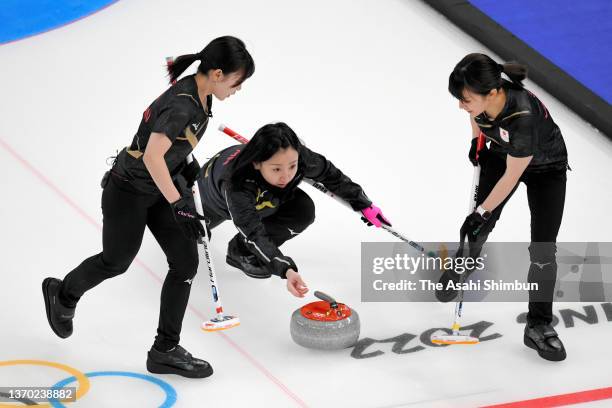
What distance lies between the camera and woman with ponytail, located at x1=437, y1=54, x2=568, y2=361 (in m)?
3.63

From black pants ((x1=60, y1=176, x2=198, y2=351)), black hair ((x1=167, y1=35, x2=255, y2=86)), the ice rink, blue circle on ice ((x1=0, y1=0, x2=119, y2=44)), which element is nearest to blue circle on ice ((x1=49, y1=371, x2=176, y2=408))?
the ice rink

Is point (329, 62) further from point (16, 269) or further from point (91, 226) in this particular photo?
point (16, 269)

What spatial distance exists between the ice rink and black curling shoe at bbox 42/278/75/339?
0.26 ft

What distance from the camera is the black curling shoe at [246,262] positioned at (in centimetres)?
450

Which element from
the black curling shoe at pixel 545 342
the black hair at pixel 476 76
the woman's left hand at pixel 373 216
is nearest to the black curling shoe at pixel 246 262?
the woman's left hand at pixel 373 216

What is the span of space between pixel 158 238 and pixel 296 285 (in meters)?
0.56

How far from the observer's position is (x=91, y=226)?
15.8 feet

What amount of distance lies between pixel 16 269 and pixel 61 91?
5.95ft

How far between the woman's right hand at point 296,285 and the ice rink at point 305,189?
1.29ft

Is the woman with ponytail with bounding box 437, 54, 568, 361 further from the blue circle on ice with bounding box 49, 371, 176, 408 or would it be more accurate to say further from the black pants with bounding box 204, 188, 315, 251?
the blue circle on ice with bounding box 49, 371, 176, 408

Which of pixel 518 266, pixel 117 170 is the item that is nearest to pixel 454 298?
pixel 518 266

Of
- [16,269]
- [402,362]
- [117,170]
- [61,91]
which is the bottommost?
[402,362]

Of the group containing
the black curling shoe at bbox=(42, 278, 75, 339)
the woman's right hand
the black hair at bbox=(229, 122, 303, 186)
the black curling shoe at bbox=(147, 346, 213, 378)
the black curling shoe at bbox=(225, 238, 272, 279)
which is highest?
the black hair at bbox=(229, 122, 303, 186)

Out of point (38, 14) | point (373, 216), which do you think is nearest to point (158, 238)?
point (373, 216)
